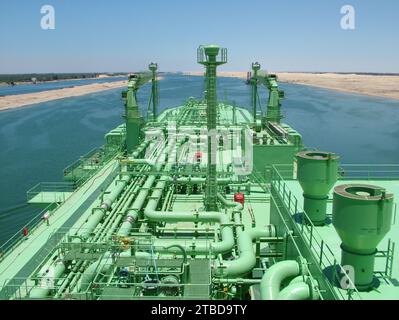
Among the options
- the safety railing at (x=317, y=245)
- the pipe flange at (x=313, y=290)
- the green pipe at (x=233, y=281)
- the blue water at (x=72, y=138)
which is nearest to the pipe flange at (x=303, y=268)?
the safety railing at (x=317, y=245)

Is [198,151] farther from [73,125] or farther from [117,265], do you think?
[73,125]

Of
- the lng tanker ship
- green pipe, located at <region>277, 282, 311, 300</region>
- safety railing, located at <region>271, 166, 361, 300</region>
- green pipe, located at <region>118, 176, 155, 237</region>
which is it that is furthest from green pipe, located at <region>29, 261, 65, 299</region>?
safety railing, located at <region>271, 166, 361, 300</region>

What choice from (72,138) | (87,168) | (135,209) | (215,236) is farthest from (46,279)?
(72,138)

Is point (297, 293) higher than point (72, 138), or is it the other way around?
point (297, 293)

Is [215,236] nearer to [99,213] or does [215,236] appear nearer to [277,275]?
[99,213]

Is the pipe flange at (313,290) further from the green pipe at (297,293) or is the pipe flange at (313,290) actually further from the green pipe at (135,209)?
the green pipe at (135,209)

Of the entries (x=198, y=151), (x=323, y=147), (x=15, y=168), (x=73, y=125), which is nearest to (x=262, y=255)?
(x=198, y=151)

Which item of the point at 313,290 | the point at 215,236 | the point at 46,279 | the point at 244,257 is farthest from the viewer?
the point at 215,236
